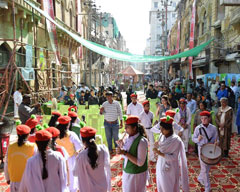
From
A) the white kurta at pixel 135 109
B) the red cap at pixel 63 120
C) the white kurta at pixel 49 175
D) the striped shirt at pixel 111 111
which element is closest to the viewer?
the white kurta at pixel 49 175

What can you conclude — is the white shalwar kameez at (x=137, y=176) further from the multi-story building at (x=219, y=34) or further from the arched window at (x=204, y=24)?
the arched window at (x=204, y=24)

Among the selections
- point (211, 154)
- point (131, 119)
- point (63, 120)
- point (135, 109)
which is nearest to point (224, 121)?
point (211, 154)

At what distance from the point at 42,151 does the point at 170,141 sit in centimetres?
196

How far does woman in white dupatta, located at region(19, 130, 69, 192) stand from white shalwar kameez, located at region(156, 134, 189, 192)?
5.35 ft

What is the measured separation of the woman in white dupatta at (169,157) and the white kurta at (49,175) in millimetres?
1492

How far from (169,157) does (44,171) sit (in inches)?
74.8

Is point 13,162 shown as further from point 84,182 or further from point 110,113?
point 110,113

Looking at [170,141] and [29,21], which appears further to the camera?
[29,21]

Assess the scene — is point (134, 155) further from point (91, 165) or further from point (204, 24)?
point (204, 24)

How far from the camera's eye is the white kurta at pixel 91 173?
10.6ft

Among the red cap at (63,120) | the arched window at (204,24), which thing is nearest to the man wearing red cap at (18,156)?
the red cap at (63,120)

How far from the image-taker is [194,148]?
291 inches

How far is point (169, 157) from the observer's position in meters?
3.69

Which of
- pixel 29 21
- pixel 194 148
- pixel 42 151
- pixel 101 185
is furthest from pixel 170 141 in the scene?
pixel 29 21
